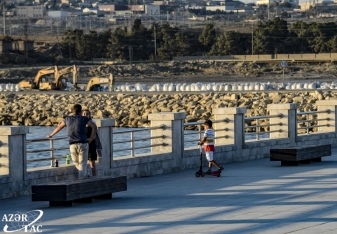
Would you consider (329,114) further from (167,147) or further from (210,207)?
(210,207)

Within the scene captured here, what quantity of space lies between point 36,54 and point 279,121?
12801cm

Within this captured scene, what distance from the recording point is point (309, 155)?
2100 centimetres

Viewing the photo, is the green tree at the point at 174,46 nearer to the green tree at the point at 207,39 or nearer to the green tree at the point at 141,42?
the green tree at the point at 141,42

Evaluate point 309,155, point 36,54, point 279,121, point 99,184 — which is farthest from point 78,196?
point 36,54

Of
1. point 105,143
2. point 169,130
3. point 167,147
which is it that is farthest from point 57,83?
point 105,143

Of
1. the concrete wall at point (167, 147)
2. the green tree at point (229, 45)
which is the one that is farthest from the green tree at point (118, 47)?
the concrete wall at point (167, 147)

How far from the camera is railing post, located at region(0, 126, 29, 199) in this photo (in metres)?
15.6

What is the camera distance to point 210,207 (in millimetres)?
14172

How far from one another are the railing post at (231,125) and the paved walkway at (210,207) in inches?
121

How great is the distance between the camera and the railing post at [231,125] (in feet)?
72.6

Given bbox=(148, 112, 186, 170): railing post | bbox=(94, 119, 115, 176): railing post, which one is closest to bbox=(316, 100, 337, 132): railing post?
bbox=(148, 112, 186, 170): railing post

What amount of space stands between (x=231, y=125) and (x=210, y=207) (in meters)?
8.21

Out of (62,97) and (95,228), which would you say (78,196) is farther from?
(62,97)

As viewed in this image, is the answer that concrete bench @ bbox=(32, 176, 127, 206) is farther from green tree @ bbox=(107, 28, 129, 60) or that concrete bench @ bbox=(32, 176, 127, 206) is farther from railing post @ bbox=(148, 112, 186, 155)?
green tree @ bbox=(107, 28, 129, 60)
